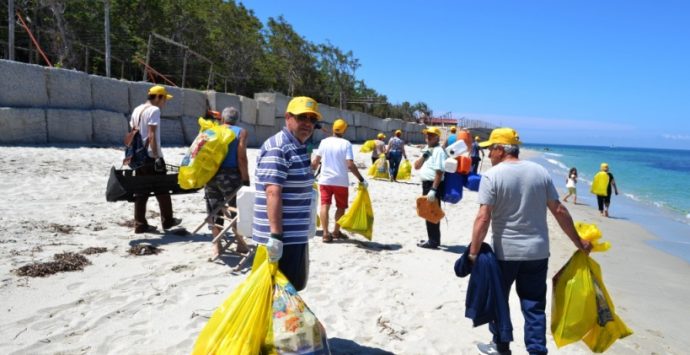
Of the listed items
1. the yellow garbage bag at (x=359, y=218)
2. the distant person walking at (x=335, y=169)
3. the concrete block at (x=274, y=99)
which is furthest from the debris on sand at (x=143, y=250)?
the concrete block at (x=274, y=99)

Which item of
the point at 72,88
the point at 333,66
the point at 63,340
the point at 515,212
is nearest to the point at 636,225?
the point at 515,212

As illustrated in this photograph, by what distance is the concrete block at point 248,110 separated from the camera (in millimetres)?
16016

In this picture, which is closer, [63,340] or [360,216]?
[63,340]

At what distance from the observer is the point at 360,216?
20.4 feet

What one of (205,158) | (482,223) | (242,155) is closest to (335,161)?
(242,155)

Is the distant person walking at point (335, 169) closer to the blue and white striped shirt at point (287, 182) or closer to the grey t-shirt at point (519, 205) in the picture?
the grey t-shirt at point (519, 205)

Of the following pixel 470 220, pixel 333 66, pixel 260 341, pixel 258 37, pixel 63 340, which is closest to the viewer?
pixel 260 341

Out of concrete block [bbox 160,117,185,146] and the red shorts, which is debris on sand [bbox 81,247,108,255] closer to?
the red shorts

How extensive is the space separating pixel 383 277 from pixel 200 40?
2117cm

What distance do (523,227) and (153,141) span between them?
4057 millimetres

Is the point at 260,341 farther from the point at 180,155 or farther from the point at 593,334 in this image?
the point at 180,155

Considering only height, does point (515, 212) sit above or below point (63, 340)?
above

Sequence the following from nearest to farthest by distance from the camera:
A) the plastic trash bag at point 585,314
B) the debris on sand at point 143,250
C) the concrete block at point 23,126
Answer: the plastic trash bag at point 585,314 < the debris on sand at point 143,250 < the concrete block at point 23,126

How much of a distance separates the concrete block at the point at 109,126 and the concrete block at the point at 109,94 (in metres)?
0.22
